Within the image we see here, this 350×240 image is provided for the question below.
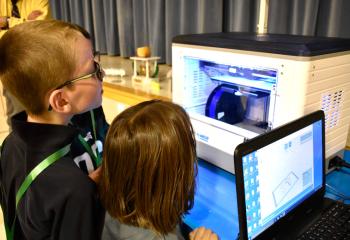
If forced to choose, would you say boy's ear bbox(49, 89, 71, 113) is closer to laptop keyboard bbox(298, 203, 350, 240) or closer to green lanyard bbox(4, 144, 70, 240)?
green lanyard bbox(4, 144, 70, 240)

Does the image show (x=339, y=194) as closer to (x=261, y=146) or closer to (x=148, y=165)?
(x=261, y=146)

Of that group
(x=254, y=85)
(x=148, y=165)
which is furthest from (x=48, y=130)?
(x=254, y=85)

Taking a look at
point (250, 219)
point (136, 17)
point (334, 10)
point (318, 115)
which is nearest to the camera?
point (250, 219)

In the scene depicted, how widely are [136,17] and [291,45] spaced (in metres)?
2.38

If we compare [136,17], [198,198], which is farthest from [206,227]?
[136,17]

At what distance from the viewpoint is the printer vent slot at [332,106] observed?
0.89 meters

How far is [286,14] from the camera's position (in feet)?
6.14

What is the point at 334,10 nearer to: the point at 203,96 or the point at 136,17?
the point at 203,96

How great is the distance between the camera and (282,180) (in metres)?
0.71

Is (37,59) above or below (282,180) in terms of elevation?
above

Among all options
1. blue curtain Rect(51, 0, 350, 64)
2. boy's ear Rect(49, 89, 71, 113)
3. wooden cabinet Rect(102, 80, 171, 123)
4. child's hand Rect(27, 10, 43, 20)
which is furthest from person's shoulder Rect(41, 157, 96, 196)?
child's hand Rect(27, 10, 43, 20)

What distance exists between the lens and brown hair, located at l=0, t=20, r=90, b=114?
640 mm

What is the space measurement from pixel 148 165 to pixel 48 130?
23cm

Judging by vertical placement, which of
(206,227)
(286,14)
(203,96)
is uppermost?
(286,14)
